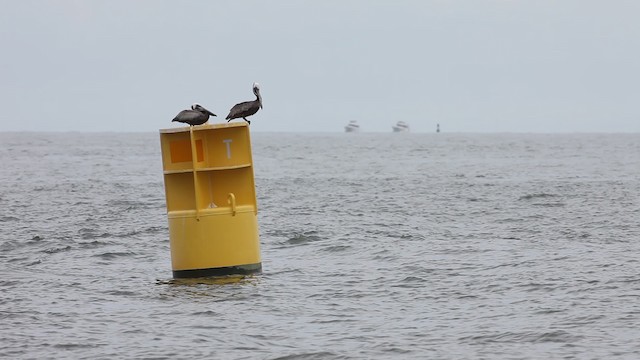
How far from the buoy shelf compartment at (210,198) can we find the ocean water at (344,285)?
0.36 meters

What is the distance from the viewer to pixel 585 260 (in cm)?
1891

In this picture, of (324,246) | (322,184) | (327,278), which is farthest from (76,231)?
(322,184)

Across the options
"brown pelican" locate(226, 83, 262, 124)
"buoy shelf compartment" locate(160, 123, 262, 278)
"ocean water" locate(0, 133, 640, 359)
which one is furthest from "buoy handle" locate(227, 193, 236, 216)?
"brown pelican" locate(226, 83, 262, 124)

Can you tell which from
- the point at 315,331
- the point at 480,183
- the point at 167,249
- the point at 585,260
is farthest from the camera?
the point at 480,183

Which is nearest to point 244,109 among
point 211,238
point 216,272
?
point 211,238

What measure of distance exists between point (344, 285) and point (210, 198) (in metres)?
2.24

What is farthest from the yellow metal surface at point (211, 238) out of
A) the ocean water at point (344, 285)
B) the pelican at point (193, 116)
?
the pelican at point (193, 116)

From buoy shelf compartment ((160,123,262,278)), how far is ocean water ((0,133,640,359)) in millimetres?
358

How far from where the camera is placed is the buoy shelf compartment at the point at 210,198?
52.4ft

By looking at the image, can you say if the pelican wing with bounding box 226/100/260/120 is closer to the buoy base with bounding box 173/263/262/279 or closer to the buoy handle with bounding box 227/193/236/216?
the buoy handle with bounding box 227/193/236/216

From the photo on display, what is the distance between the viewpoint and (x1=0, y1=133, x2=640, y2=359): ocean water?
1264cm

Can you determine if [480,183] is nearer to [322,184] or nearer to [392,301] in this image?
[322,184]

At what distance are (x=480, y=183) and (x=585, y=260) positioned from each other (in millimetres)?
26119

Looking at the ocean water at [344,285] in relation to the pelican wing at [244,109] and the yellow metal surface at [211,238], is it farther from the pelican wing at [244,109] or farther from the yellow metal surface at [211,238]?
the pelican wing at [244,109]
